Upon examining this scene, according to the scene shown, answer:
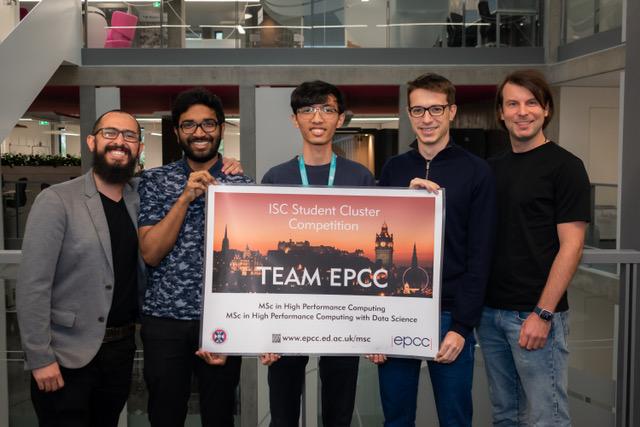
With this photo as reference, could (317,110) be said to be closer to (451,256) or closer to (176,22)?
(451,256)

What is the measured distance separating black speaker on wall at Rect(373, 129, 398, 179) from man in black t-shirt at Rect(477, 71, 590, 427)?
524 inches

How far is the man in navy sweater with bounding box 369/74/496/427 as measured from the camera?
239 centimetres

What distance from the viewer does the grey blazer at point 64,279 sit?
7.59 ft

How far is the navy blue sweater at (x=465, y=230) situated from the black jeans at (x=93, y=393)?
4.19 feet

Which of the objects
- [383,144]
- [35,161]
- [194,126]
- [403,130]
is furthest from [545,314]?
[35,161]

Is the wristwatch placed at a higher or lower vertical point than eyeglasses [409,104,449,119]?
→ lower

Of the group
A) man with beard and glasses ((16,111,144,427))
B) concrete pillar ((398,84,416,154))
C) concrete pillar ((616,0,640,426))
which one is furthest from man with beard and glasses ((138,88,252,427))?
concrete pillar ((398,84,416,154))

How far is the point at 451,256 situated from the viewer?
8.05ft

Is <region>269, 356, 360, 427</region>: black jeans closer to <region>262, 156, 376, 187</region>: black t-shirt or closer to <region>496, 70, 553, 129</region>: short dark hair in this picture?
<region>262, 156, 376, 187</region>: black t-shirt

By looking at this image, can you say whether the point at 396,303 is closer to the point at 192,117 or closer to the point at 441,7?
the point at 192,117

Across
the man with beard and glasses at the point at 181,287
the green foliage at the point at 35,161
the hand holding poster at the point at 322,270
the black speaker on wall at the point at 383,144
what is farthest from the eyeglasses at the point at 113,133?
the green foliage at the point at 35,161

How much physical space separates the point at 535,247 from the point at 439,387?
0.65m

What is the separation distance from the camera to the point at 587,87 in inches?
549

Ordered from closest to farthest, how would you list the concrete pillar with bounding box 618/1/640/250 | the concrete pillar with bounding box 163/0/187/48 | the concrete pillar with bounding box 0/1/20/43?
the concrete pillar with bounding box 618/1/640/250
the concrete pillar with bounding box 0/1/20/43
the concrete pillar with bounding box 163/0/187/48
